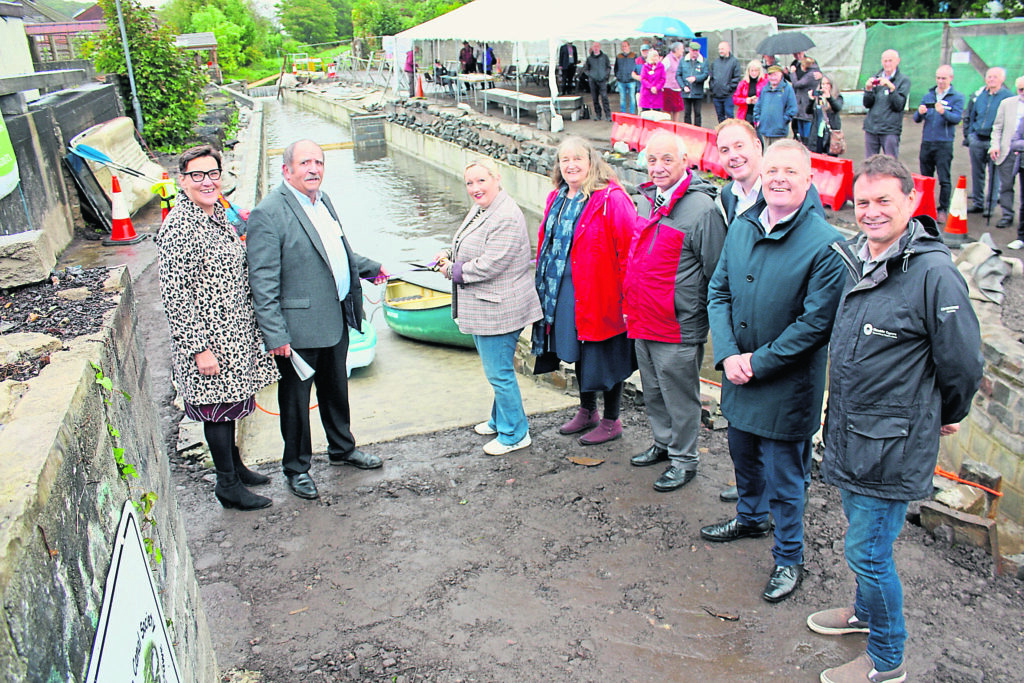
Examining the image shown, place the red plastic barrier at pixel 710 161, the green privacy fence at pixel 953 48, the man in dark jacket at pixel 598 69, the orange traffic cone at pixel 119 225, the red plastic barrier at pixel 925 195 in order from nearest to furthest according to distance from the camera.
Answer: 1. the red plastic barrier at pixel 925 195
2. the orange traffic cone at pixel 119 225
3. the red plastic barrier at pixel 710 161
4. the green privacy fence at pixel 953 48
5. the man in dark jacket at pixel 598 69

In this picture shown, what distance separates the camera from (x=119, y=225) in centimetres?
1009

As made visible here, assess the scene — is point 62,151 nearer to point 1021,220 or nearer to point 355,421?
point 355,421

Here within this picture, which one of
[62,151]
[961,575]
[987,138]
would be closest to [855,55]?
[987,138]

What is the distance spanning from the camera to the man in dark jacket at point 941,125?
962 centimetres

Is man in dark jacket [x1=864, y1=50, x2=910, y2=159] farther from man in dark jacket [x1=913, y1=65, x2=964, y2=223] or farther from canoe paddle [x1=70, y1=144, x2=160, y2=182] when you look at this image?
canoe paddle [x1=70, y1=144, x2=160, y2=182]

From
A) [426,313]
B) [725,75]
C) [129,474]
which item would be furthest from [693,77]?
[129,474]

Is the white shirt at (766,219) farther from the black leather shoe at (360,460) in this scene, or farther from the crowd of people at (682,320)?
the black leather shoe at (360,460)

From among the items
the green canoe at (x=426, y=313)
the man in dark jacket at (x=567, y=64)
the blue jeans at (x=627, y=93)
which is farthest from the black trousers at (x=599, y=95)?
the green canoe at (x=426, y=313)

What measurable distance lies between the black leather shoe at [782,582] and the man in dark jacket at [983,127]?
8094 mm

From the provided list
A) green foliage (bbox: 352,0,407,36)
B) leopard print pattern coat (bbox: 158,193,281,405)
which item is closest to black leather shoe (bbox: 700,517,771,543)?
leopard print pattern coat (bbox: 158,193,281,405)

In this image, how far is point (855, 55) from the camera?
20562 millimetres

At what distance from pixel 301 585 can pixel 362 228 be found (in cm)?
1430

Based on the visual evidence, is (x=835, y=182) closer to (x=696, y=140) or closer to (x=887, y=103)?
(x=887, y=103)

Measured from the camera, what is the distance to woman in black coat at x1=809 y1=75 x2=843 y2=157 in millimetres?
12461
